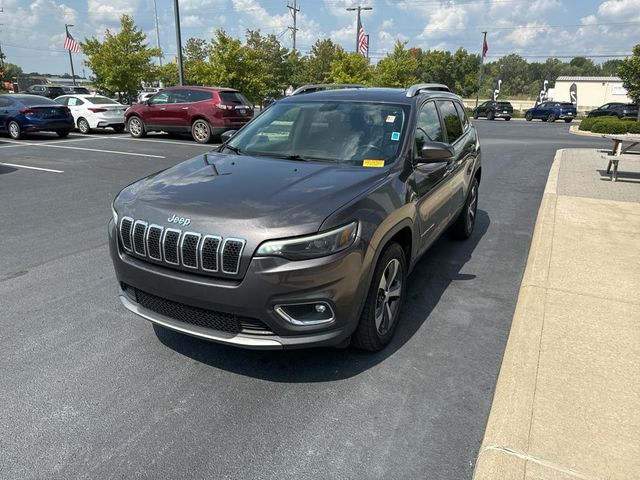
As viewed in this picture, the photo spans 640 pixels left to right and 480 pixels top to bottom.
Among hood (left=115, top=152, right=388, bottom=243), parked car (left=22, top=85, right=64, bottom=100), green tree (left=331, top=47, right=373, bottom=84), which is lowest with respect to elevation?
hood (left=115, top=152, right=388, bottom=243)

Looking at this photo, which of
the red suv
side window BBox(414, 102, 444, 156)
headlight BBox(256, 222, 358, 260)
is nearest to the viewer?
headlight BBox(256, 222, 358, 260)

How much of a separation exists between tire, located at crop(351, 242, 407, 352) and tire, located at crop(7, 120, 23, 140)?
16015 millimetres

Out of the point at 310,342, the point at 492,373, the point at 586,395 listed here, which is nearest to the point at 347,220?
the point at 310,342

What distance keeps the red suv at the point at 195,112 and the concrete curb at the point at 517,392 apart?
1288 centimetres

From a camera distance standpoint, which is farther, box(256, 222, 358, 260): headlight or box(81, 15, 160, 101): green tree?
box(81, 15, 160, 101): green tree

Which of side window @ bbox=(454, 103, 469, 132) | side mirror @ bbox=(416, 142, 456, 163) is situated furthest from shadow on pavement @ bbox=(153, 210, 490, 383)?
side window @ bbox=(454, 103, 469, 132)

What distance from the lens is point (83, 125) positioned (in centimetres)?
1841

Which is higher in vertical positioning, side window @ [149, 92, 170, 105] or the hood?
side window @ [149, 92, 170, 105]

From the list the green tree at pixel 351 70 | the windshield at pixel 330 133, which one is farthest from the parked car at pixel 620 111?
the windshield at pixel 330 133

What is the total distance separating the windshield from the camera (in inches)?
150

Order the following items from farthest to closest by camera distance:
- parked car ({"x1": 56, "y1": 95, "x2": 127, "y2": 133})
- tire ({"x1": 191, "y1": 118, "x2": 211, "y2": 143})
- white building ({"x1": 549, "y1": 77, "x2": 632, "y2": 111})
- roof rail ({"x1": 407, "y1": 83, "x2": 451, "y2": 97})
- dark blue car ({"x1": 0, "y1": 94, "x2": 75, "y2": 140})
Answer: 1. white building ({"x1": 549, "y1": 77, "x2": 632, "y2": 111})
2. parked car ({"x1": 56, "y1": 95, "x2": 127, "y2": 133})
3. tire ({"x1": 191, "y1": 118, "x2": 211, "y2": 143})
4. dark blue car ({"x1": 0, "y1": 94, "x2": 75, "y2": 140})
5. roof rail ({"x1": 407, "y1": 83, "x2": 451, "y2": 97})

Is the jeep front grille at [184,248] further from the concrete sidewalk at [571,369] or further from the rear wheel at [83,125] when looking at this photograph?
the rear wheel at [83,125]

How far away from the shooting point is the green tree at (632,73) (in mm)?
26531

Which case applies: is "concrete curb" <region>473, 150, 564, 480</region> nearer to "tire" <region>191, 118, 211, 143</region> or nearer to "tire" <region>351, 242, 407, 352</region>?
"tire" <region>351, 242, 407, 352</region>
